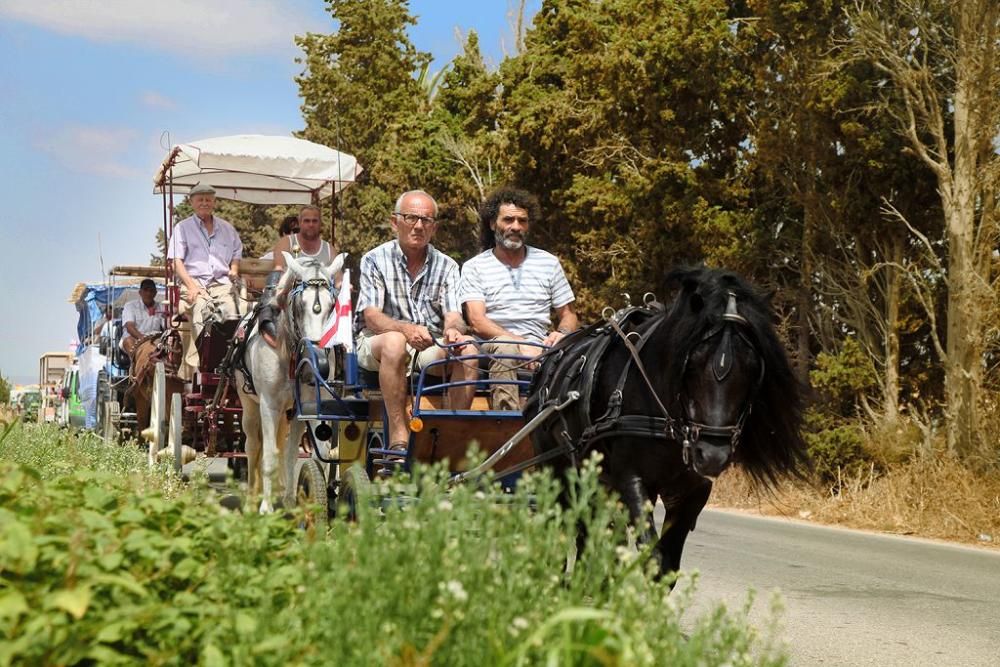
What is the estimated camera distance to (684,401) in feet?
22.3

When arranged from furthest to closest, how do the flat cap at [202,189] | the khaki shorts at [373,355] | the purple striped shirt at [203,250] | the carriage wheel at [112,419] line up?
1. the carriage wheel at [112,419]
2. the flat cap at [202,189]
3. the purple striped shirt at [203,250]
4. the khaki shorts at [373,355]

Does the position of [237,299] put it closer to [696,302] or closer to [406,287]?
[406,287]

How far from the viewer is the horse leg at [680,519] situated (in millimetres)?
7070

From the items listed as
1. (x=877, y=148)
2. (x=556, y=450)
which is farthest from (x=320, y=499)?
(x=877, y=148)

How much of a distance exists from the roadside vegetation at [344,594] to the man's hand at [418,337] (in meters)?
4.99

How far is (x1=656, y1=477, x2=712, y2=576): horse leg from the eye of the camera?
707cm

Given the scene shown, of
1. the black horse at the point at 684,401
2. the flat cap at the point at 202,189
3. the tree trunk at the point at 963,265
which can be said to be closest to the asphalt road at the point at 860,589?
the black horse at the point at 684,401

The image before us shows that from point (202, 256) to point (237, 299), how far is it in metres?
1.00

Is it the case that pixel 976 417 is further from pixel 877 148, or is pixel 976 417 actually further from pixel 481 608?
pixel 481 608

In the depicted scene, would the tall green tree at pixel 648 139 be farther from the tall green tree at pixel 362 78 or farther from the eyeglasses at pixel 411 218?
the tall green tree at pixel 362 78

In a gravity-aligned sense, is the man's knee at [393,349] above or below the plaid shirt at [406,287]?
below

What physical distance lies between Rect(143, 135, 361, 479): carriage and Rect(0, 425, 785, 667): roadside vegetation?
9800mm

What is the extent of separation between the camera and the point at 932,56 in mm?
17078

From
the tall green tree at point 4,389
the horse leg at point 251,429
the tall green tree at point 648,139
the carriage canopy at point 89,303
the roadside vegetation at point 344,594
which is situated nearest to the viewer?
the roadside vegetation at point 344,594
